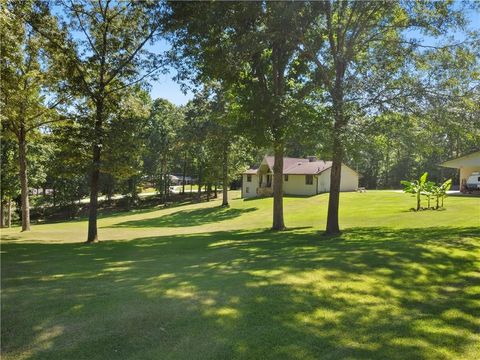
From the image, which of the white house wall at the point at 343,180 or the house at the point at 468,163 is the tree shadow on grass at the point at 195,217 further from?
the house at the point at 468,163

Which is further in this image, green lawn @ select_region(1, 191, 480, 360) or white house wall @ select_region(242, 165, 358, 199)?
white house wall @ select_region(242, 165, 358, 199)

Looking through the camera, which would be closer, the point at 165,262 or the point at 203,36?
the point at 165,262

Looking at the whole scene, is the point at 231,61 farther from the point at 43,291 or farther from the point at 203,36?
the point at 43,291

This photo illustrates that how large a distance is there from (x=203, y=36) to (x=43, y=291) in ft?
35.7

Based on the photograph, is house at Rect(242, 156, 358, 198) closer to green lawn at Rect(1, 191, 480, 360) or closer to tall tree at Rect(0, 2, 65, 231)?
tall tree at Rect(0, 2, 65, 231)

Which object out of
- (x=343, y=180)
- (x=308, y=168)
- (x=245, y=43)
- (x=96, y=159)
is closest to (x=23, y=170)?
(x=96, y=159)

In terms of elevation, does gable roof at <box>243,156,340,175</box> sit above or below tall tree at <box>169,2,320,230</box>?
below

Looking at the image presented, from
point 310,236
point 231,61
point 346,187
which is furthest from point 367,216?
point 346,187

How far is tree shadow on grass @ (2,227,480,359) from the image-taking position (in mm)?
4789

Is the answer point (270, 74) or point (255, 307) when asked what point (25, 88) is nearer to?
point (270, 74)

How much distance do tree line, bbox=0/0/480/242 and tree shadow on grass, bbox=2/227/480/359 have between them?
6.18 m

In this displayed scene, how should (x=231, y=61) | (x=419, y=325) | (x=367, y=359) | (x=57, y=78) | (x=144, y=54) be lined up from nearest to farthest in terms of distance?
(x=367, y=359) < (x=419, y=325) < (x=231, y=61) < (x=144, y=54) < (x=57, y=78)

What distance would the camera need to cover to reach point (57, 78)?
1989cm

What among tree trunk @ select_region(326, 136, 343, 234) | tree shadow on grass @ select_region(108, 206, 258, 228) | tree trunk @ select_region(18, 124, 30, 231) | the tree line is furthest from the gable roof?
tree trunk @ select_region(18, 124, 30, 231)
